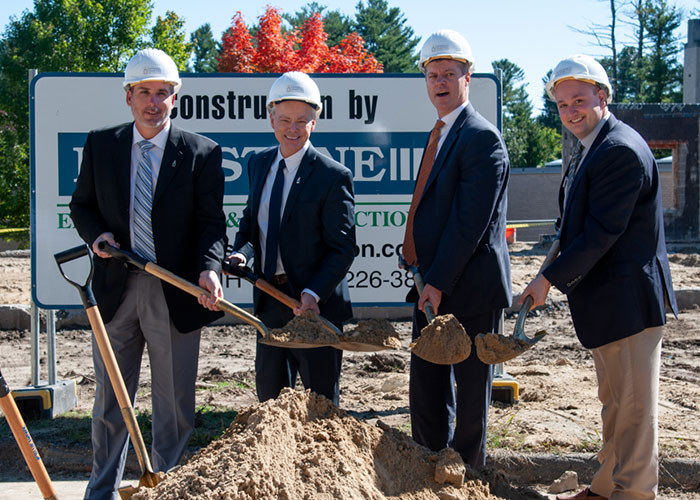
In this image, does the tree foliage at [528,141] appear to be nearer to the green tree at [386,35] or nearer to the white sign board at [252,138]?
the green tree at [386,35]

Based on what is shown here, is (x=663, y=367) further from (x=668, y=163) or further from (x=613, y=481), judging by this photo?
(x=668, y=163)

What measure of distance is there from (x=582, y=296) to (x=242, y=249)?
6.06 feet

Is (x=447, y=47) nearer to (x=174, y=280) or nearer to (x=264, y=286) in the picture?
(x=264, y=286)

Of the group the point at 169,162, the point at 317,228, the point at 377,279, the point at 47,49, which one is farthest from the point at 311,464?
the point at 47,49

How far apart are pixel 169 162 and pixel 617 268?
239 cm

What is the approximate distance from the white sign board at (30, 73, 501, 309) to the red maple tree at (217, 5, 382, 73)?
55.7 feet

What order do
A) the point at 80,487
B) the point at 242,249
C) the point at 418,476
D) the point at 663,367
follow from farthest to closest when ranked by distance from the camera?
1. the point at 663,367
2. the point at 80,487
3. the point at 242,249
4. the point at 418,476

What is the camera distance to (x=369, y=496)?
321cm

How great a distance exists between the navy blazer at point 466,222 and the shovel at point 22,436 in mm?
2025

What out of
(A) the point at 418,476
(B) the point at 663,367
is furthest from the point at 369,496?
(B) the point at 663,367

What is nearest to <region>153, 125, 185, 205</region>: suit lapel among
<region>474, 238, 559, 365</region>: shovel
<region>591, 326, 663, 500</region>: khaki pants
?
<region>474, 238, 559, 365</region>: shovel

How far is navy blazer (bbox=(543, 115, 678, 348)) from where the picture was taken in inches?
148

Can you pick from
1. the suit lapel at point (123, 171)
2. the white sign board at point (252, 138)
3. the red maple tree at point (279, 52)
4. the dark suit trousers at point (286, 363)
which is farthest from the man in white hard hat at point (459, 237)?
the red maple tree at point (279, 52)

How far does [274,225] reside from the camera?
433 cm
